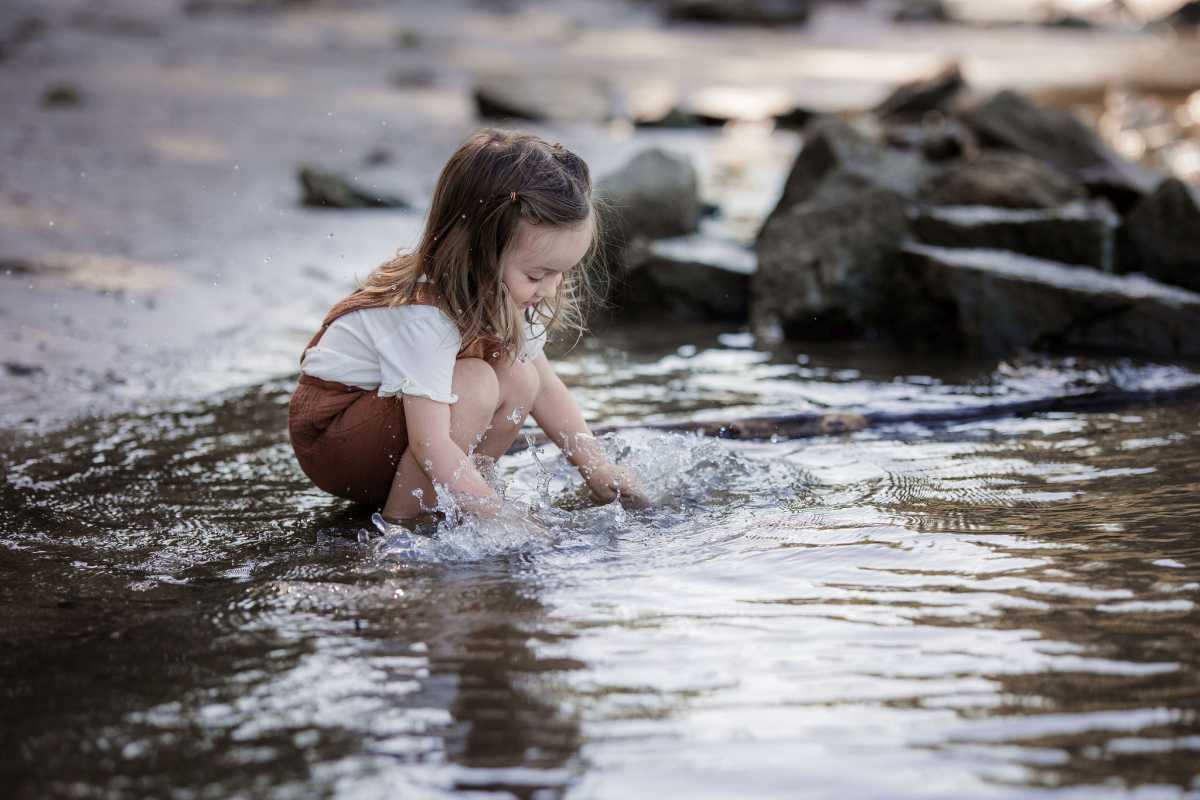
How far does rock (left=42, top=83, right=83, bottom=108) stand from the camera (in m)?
10.9

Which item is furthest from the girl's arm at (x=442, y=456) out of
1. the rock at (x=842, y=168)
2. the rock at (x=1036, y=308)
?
the rock at (x=842, y=168)

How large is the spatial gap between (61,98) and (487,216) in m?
9.14

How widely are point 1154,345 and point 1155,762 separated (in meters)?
3.37

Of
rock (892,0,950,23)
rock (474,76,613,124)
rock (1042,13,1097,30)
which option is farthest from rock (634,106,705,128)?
rock (1042,13,1097,30)

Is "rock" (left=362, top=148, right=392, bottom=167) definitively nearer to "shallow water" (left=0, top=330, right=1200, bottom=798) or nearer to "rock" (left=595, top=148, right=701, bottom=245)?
"rock" (left=595, top=148, right=701, bottom=245)

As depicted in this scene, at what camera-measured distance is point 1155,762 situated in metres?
2.11

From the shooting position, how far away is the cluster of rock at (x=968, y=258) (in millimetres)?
5238

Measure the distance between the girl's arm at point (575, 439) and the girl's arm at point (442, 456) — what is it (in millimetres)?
467

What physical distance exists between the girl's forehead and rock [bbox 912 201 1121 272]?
9.50ft

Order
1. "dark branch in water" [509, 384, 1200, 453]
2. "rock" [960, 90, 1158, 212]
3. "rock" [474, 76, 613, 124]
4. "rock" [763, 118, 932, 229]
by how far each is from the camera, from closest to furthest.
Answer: "dark branch in water" [509, 384, 1200, 453] < "rock" [763, 118, 932, 229] < "rock" [960, 90, 1158, 212] < "rock" [474, 76, 613, 124]

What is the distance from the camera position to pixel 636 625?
8.86ft

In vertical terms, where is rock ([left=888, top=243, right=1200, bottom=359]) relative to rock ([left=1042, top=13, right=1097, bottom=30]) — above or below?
below

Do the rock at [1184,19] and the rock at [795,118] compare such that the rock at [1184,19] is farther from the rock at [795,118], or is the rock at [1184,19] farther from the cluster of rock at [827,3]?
the rock at [795,118]

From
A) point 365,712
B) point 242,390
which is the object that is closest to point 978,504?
point 365,712
